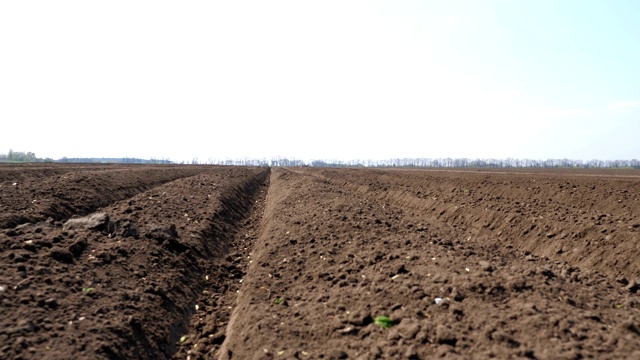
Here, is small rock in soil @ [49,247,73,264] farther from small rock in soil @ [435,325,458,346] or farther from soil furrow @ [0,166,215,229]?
small rock in soil @ [435,325,458,346]

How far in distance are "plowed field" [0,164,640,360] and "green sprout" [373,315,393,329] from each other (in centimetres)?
2

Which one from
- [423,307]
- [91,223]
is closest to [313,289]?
[423,307]

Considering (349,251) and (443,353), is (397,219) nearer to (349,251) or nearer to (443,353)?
(349,251)

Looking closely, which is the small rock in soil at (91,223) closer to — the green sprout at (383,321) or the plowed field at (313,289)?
the plowed field at (313,289)

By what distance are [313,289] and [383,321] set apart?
7.01 ft

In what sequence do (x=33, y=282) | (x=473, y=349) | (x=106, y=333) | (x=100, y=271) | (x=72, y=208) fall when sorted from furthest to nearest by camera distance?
(x=72, y=208)
(x=100, y=271)
(x=33, y=282)
(x=106, y=333)
(x=473, y=349)

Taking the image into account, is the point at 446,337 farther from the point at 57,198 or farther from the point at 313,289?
the point at 57,198

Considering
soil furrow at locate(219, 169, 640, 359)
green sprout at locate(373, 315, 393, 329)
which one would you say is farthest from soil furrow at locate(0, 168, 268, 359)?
green sprout at locate(373, 315, 393, 329)

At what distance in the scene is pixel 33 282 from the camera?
6.80 metres

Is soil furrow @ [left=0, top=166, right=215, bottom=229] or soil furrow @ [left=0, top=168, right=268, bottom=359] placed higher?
soil furrow @ [left=0, top=166, right=215, bottom=229]

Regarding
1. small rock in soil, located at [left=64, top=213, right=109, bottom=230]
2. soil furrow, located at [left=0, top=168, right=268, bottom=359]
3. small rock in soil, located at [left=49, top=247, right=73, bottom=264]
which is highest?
small rock in soil, located at [left=64, top=213, right=109, bottom=230]

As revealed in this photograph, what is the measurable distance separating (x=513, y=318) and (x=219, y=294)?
19.0 feet

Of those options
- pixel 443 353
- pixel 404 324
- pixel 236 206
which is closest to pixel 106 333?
pixel 404 324

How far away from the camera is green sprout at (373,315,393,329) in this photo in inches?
226
